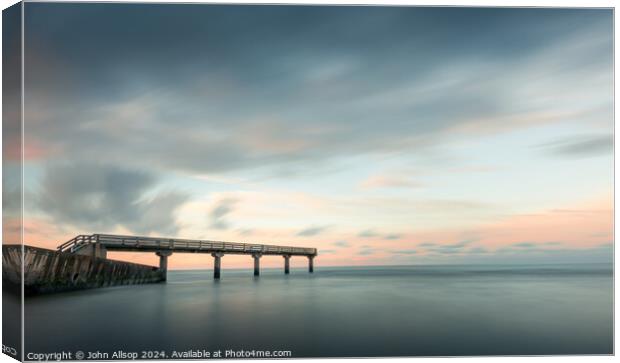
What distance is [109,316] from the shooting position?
1512cm

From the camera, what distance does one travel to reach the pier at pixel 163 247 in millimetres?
22337

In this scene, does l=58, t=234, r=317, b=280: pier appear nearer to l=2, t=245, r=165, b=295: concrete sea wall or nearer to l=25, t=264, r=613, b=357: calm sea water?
l=2, t=245, r=165, b=295: concrete sea wall

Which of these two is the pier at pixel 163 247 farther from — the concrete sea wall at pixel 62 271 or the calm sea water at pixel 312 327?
the calm sea water at pixel 312 327

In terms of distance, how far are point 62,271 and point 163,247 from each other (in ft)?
28.9

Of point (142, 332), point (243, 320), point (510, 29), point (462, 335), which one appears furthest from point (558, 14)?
point (142, 332)

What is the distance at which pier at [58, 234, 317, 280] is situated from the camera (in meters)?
22.3

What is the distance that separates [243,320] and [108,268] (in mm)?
9420

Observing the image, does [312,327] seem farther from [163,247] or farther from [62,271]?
[163,247]

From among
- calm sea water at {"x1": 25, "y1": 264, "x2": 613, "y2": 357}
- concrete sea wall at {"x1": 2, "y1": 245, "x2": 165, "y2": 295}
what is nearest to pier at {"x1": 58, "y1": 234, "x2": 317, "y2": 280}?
concrete sea wall at {"x1": 2, "y1": 245, "x2": 165, "y2": 295}

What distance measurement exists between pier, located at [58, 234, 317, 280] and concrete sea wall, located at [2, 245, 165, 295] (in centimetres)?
67

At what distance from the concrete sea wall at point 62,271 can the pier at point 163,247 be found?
669mm

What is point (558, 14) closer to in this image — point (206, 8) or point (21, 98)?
point (206, 8)

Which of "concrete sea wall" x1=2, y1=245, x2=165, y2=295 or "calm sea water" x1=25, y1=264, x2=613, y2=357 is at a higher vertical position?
"concrete sea wall" x1=2, y1=245, x2=165, y2=295

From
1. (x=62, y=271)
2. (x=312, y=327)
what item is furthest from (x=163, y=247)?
(x=312, y=327)
